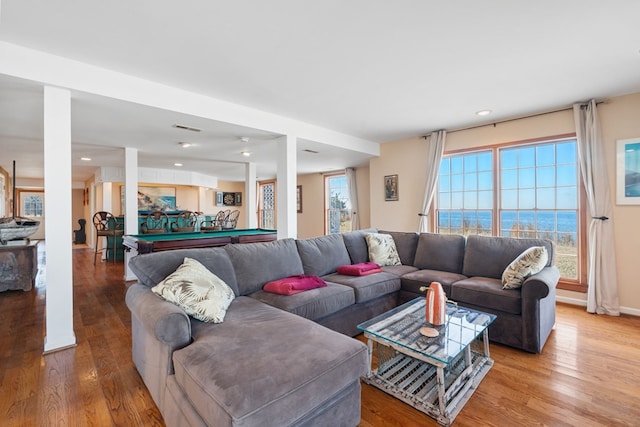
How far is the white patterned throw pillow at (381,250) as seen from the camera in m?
3.69

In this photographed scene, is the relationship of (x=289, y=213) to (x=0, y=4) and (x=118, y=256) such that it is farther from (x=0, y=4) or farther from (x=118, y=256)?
(x=118, y=256)

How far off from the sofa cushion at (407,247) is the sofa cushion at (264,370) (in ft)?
7.76

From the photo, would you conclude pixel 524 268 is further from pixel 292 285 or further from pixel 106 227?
pixel 106 227

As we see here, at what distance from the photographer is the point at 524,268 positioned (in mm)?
2598

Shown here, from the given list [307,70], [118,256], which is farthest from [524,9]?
[118,256]

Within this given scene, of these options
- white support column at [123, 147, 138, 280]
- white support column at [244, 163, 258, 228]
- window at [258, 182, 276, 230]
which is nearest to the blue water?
white support column at [244, 163, 258, 228]

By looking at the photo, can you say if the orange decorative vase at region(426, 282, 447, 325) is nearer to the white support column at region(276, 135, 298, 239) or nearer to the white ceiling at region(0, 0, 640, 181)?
the white ceiling at region(0, 0, 640, 181)

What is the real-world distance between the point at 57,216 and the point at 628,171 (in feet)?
18.8

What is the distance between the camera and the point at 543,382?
80.4 inches

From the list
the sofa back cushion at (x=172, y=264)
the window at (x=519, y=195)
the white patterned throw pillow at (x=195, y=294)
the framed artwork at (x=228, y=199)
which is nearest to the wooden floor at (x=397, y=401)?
the white patterned throw pillow at (x=195, y=294)

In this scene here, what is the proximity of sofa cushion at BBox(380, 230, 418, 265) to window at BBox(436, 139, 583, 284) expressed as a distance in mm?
1341

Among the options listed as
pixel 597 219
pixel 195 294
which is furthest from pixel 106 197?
pixel 597 219

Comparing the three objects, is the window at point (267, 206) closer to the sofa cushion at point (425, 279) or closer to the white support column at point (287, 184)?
the white support column at point (287, 184)

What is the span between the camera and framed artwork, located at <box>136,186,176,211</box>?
8562 millimetres
